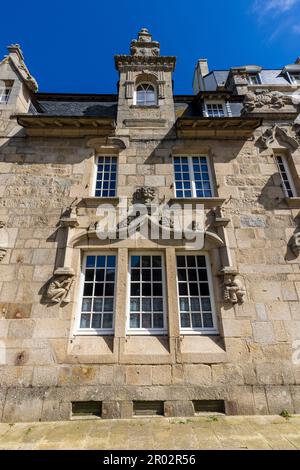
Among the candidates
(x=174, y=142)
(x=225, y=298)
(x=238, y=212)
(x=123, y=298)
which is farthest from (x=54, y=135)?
(x=225, y=298)

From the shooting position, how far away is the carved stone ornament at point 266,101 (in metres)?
8.63

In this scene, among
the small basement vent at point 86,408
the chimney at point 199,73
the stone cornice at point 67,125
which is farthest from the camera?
the chimney at point 199,73

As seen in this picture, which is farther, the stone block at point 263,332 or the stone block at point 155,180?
the stone block at point 155,180

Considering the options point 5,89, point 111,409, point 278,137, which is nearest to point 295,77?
point 278,137

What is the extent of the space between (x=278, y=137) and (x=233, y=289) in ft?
19.2

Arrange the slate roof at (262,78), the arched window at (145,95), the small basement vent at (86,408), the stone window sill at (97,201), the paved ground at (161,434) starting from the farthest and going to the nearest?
the slate roof at (262,78), the arched window at (145,95), the stone window sill at (97,201), the small basement vent at (86,408), the paved ground at (161,434)

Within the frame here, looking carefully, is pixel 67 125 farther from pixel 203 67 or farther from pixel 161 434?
pixel 203 67

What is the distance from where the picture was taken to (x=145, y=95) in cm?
891

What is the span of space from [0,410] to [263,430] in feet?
16.6

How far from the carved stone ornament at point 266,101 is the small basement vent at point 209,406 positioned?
9334mm

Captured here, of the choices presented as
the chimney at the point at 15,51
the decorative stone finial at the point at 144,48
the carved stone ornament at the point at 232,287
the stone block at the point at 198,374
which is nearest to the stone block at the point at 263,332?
the carved stone ornament at the point at 232,287

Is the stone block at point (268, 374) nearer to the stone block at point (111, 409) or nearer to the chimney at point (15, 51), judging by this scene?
the stone block at point (111, 409)

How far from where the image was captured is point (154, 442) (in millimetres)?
3525

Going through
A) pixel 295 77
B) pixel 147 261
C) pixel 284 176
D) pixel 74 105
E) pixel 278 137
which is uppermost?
pixel 295 77
